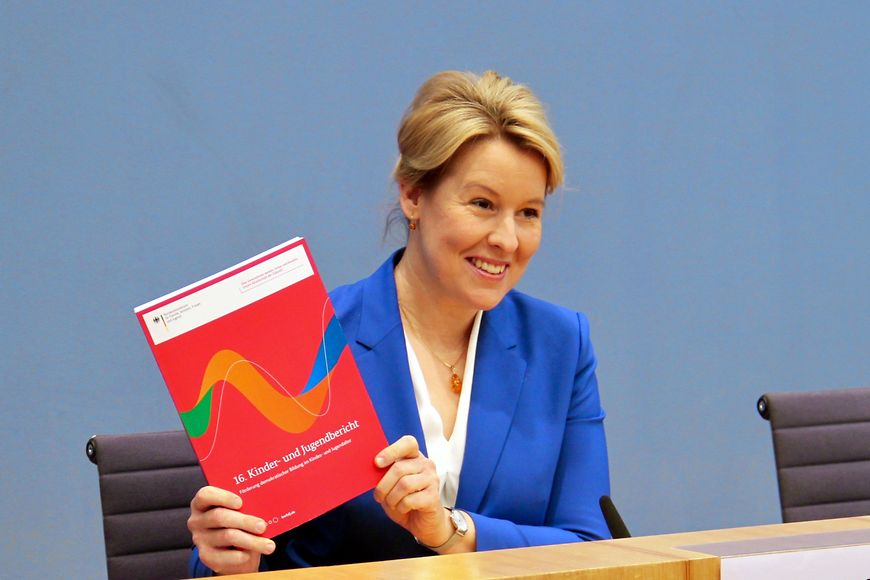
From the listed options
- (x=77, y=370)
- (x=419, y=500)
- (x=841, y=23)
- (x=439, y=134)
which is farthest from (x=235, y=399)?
(x=841, y=23)

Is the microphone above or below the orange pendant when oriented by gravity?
below

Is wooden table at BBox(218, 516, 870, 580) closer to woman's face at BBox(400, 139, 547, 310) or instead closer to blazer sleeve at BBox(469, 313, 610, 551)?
blazer sleeve at BBox(469, 313, 610, 551)

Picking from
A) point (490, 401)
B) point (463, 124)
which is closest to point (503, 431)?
point (490, 401)

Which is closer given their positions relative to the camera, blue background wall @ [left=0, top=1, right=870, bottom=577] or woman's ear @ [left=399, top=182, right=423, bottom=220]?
woman's ear @ [left=399, top=182, right=423, bottom=220]

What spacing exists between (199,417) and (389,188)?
1.29 metres

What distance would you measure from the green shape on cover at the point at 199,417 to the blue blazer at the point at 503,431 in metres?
0.39

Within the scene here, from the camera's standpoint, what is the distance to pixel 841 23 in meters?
3.62

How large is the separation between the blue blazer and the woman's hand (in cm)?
12

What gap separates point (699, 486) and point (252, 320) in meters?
2.55

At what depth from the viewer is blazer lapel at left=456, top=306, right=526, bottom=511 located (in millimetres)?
1738

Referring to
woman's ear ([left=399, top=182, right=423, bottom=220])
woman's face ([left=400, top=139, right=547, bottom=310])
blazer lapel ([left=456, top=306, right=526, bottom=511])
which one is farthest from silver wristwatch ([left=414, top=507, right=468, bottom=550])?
woman's ear ([left=399, top=182, right=423, bottom=220])

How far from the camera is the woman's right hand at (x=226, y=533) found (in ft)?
4.43

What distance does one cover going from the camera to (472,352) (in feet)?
6.18

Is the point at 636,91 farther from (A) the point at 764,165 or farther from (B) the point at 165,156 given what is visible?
(B) the point at 165,156
